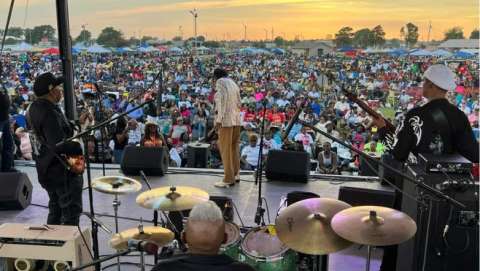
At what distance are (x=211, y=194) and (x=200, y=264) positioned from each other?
3.80 m

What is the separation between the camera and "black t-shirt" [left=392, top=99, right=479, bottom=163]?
3.13 meters

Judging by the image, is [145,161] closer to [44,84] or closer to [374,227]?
[44,84]

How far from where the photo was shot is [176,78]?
56.3 ft

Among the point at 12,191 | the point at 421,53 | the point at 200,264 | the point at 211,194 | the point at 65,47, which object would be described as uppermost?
the point at 421,53

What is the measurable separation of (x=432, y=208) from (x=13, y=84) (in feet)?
41.1

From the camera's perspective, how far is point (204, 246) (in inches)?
76.1

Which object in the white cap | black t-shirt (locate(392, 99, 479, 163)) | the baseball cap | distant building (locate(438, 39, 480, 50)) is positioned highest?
distant building (locate(438, 39, 480, 50))

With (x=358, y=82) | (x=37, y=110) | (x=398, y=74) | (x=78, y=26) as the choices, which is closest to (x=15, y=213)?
(x=37, y=110)

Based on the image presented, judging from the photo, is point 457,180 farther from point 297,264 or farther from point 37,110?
point 37,110

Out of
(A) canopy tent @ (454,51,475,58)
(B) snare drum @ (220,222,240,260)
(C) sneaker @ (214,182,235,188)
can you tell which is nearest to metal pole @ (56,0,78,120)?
(C) sneaker @ (214,182,235,188)

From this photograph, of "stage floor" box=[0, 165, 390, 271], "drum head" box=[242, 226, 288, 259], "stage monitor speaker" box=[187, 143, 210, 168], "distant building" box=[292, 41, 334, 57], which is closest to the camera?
"drum head" box=[242, 226, 288, 259]

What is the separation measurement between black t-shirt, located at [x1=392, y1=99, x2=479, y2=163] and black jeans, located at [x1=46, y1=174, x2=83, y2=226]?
240 centimetres

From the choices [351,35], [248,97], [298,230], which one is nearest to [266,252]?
[298,230]

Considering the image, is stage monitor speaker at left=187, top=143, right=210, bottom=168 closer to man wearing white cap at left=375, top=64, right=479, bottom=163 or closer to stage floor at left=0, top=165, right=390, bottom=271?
stage floor at left=0, top=165, right=390, bottom=271
